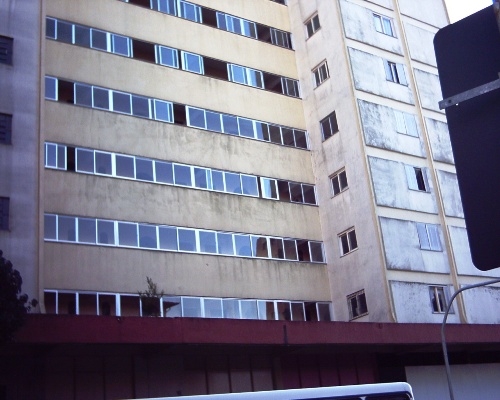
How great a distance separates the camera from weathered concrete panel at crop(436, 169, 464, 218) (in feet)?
111

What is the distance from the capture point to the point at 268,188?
106 ft

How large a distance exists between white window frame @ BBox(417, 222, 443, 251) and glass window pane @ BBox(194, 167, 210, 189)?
33.2 feet

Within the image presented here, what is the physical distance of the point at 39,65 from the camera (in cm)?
2628

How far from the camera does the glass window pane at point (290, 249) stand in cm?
3155

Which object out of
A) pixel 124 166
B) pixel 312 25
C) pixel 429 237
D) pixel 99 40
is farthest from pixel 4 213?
pixel 312 25

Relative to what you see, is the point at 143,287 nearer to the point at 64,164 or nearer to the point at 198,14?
the point at 64,164

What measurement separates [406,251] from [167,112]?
12263 mm

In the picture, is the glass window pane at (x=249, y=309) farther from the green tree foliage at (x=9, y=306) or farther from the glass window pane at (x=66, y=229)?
the green tree foliage at (x=9, y=306)

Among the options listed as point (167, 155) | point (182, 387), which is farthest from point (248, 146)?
point (182, 387)

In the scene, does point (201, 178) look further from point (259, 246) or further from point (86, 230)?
point (86, 230)

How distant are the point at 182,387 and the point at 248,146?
1218 cm

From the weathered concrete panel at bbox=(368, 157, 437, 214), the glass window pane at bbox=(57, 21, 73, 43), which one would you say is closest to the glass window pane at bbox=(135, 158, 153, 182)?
the glass window pane at bbox=(57, 21, 73, 43)

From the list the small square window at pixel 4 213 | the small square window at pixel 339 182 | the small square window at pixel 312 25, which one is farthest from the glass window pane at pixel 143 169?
the small square window at pixel 312 25

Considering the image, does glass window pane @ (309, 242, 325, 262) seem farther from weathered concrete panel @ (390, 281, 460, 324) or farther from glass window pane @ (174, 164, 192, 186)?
glass window pane @ (174, 164, 192, 186)
